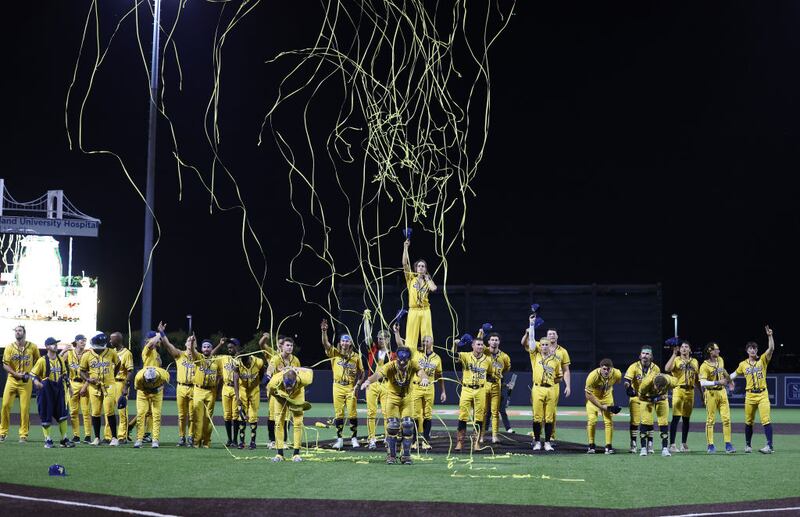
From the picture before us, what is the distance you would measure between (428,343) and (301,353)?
22.4m

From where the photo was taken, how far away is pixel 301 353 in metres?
39.3

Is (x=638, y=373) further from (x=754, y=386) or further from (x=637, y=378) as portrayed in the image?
(x=754, y=386)

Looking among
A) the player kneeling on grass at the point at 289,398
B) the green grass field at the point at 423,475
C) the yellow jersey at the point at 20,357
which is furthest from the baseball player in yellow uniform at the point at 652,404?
the yellow jersey at the point at 20,357

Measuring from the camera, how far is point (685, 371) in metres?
18.9

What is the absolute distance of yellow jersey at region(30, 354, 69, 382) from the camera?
18.4 meters

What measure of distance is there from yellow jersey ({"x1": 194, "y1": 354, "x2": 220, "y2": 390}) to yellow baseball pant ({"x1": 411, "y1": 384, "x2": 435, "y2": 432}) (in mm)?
4005

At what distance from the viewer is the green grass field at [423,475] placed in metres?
11.9

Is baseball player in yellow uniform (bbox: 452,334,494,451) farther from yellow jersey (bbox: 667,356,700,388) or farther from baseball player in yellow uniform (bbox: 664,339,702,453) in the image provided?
yellow jersey (bbox: 667,356,700,388)

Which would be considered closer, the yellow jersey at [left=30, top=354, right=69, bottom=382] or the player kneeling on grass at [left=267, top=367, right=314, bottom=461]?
the player kneeling on grass at [left=267, top=367, right=314, bottom=461]

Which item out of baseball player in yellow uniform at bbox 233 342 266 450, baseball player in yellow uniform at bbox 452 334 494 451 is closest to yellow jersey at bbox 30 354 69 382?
baseball player in yellow uniform at bbox 233 342 266 450

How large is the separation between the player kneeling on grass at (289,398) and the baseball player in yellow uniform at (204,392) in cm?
304

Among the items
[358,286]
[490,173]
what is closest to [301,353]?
[358,286]

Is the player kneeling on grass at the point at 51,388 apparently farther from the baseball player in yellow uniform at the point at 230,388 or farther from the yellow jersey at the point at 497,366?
the yellow jersey at the point at 497,366

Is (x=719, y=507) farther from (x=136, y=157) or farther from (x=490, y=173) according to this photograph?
(x=136, y=157)
